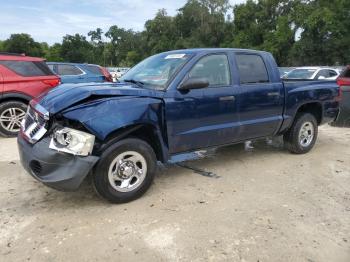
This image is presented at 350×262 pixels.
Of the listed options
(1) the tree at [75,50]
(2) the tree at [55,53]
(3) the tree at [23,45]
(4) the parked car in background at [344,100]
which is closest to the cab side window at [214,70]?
(4) the parked car in background at [344,100]

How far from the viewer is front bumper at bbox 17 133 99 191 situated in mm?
3924

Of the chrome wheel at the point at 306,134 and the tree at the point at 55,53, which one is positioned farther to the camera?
the tree at the point at 55,53

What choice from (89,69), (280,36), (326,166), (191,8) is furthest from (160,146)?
(191,8)

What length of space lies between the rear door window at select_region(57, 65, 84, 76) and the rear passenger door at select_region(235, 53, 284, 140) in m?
8.20

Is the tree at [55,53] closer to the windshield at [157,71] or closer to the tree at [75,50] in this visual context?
the tree at [75,50]

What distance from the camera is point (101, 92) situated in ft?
13.8

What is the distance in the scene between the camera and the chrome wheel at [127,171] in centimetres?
424

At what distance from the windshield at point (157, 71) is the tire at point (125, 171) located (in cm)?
90

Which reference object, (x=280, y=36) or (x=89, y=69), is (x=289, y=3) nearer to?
(x=280, y=36)

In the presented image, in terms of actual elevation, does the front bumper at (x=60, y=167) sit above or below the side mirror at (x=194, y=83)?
below

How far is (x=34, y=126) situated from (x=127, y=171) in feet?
4.03

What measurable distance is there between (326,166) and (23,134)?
458 centimetres

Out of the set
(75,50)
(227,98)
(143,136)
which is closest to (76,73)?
(227,98)

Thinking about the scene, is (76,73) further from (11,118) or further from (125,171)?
(125,171)
